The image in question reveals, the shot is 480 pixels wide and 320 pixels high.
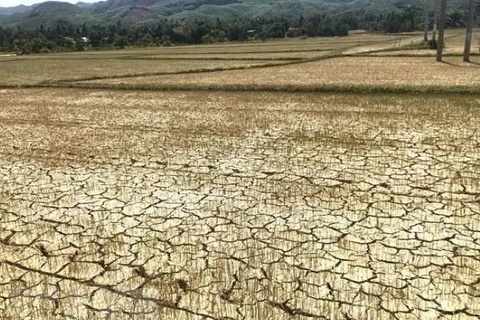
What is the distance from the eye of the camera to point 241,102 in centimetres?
1466

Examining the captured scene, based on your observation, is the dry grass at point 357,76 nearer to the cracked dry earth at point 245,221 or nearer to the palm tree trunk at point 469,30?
the palm tree trunk at point 469,30

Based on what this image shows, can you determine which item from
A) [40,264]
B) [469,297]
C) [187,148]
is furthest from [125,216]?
[469,297]

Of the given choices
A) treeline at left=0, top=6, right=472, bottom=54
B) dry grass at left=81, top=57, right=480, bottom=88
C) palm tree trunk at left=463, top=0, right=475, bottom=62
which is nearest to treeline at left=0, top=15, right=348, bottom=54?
treeline at left=0, top=6, right=472, bottom=54

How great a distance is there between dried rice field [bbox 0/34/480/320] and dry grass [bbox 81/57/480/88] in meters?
4.98

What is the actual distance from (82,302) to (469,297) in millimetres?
3441

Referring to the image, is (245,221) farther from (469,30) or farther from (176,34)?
(176,34)

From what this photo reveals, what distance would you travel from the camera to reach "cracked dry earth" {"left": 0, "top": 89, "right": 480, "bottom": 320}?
4090 mm

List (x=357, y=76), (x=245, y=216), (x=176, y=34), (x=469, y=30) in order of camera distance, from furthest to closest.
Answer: (x=176, y=34) < (x=469, y=30) < (x=357, y=76) < (x=245, y=216)

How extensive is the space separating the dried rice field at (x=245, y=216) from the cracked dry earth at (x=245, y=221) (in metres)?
0.02

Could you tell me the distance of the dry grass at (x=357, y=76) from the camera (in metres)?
17.2

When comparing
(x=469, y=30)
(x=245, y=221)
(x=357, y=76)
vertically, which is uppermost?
(x=469, y=30)

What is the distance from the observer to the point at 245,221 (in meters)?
5.66

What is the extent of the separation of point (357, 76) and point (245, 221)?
15364 mm

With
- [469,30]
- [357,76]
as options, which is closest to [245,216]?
[357,76]
